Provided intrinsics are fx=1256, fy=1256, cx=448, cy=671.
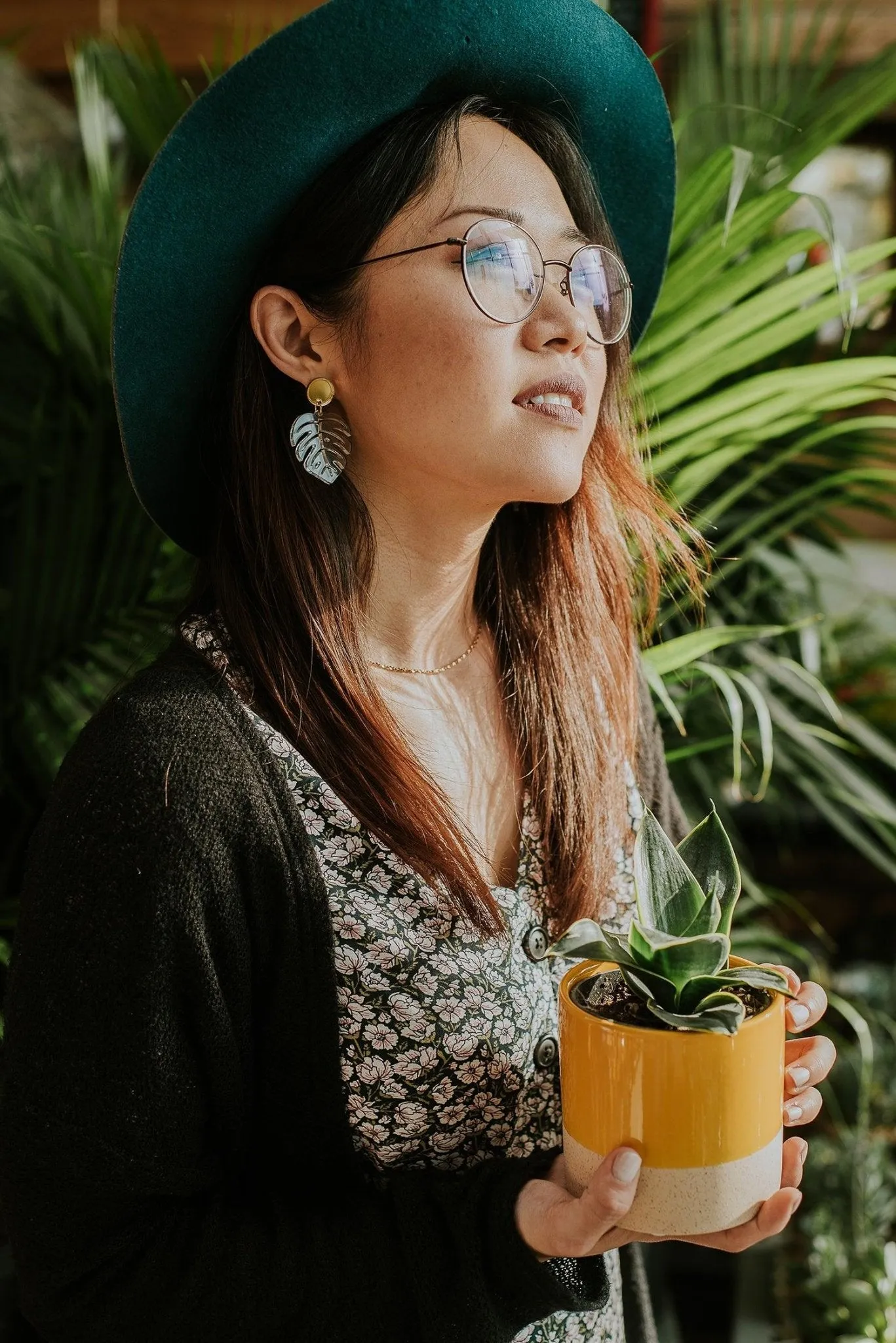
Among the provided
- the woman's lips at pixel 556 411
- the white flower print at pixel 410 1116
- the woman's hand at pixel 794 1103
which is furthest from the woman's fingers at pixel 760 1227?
the woman's lips at pixel 556 411

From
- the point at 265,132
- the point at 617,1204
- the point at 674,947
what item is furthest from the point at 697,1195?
the point at 265,132

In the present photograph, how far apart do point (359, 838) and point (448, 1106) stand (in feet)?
0.65

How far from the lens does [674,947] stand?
65 cm

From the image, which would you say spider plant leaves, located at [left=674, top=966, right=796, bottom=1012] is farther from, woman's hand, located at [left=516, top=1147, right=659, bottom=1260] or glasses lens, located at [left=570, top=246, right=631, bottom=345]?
glasses lens, located at [left=570, top=246, right=631, bottom=345]

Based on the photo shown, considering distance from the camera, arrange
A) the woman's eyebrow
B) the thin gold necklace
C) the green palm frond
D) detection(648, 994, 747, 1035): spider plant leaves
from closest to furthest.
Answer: detection(648, 994, 747, 1035): spider plant leaves < the woman's eyebrow < the thin gold necklace < the green palm frond

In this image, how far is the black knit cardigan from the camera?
2.51 ft

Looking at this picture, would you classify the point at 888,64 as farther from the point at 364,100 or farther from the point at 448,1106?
the point at 448,1106

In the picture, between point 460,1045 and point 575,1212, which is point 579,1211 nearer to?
point 575,1212

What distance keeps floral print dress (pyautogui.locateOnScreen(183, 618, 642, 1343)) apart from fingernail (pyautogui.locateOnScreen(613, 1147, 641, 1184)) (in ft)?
0.66

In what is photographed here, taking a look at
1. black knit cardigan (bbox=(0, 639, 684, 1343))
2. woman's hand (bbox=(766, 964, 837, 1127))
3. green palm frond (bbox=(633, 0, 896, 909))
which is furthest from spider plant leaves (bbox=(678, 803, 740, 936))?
green palm frond (bbox=(633, 0, 896, 909))

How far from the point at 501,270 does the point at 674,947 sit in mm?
466

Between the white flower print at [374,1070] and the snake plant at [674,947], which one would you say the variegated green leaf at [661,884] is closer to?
the snake plant at [674,947]

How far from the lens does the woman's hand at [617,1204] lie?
26.6 inches

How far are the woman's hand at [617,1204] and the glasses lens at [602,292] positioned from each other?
1.54ft
